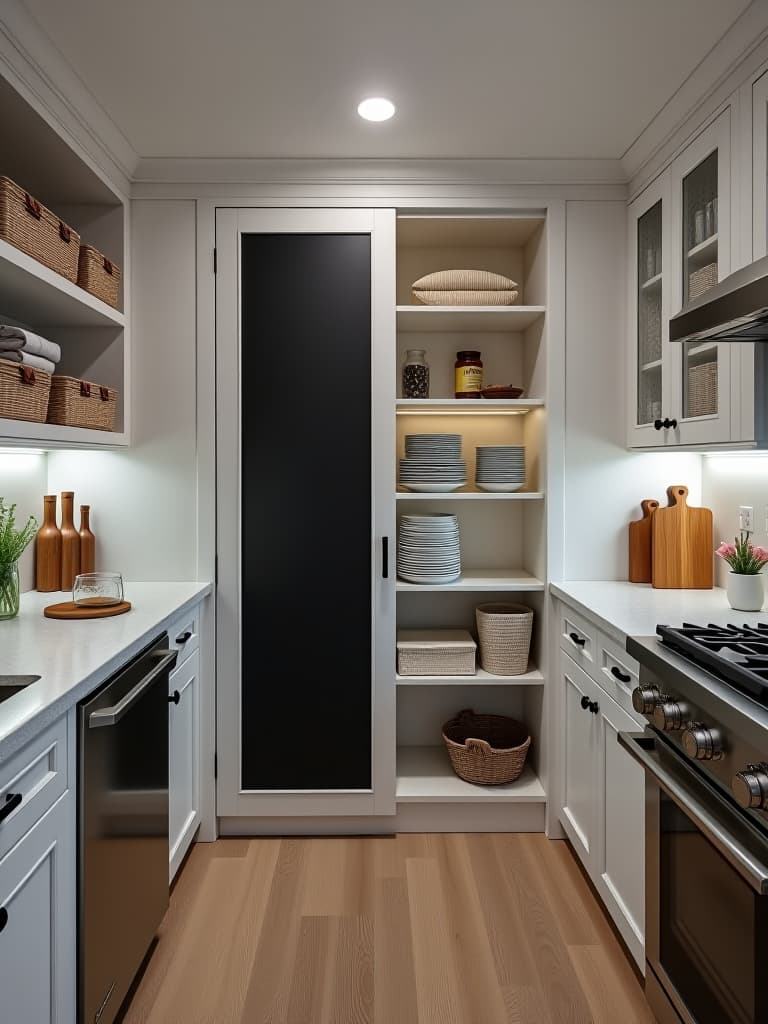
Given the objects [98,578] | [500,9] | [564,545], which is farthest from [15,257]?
[564,545]

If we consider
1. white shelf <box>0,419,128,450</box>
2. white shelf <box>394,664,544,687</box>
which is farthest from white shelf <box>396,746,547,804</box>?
→ white shelf <box>0,419,128,450</box>

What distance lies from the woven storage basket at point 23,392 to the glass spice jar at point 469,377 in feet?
5.03

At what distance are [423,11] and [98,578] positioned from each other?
177 centimetres

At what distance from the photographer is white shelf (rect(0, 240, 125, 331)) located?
6.20ft

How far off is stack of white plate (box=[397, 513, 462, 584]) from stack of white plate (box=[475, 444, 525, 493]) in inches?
8.7

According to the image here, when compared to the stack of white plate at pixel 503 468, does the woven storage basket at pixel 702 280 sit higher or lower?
higher

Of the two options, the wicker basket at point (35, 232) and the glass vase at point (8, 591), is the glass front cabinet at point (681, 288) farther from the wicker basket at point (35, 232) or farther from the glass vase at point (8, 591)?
the glass vase at point (8, 591)

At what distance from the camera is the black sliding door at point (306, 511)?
2.76m

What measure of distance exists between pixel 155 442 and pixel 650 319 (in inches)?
72.8

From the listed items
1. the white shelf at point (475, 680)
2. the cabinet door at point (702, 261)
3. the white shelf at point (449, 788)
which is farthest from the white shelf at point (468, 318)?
the white shelf at point (449, 788)

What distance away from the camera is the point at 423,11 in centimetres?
183

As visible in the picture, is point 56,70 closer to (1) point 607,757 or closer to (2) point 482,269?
(2) point 482,269

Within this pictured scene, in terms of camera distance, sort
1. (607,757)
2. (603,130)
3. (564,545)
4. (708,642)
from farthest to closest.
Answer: (564,545)
(603,130)
(607,757)
(708,642)

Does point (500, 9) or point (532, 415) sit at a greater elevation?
point (500, 9)
